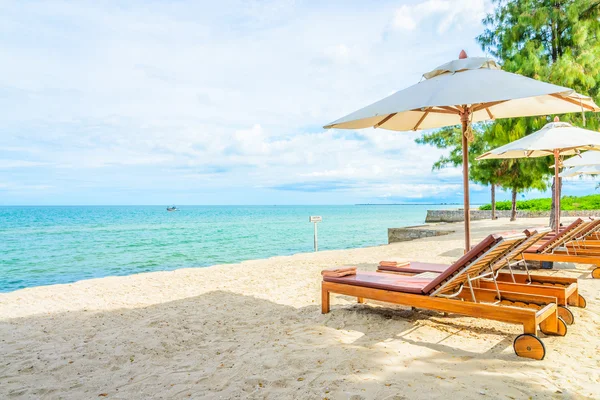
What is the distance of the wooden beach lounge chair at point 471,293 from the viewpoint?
9.53 ft

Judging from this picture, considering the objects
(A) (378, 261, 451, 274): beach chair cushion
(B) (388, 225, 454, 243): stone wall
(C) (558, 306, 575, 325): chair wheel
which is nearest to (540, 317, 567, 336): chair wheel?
(C) (558, 306, 575, 325): chair wheel

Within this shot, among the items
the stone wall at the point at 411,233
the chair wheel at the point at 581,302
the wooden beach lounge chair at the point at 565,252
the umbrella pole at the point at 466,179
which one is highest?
the umbrella pole at the point at 466,179

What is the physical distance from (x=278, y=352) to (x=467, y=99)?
2609 mm

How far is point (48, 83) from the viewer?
13.0 meters

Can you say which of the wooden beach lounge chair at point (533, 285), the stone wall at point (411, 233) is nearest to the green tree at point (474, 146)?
the stone wall at point (411, 233)

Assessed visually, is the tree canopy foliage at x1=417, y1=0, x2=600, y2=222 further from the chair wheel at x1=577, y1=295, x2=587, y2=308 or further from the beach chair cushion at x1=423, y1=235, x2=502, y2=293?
the beach chair cushion at x1=423, y1=235, x2=502, y2=293

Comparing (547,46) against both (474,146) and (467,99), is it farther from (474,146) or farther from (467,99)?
(467,99)

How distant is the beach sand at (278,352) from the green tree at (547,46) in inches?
280

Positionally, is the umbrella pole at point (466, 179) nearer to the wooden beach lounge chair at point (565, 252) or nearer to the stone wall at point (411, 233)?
the wooden beach lounge chair at point (565, 252)

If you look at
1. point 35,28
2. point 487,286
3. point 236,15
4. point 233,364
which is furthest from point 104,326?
point 35,28

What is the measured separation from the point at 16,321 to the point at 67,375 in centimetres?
246

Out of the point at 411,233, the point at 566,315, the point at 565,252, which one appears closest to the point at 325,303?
the point at 566,315

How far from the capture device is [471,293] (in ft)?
11.4

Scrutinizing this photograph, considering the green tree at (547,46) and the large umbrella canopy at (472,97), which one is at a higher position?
the green tree at (547,46)
